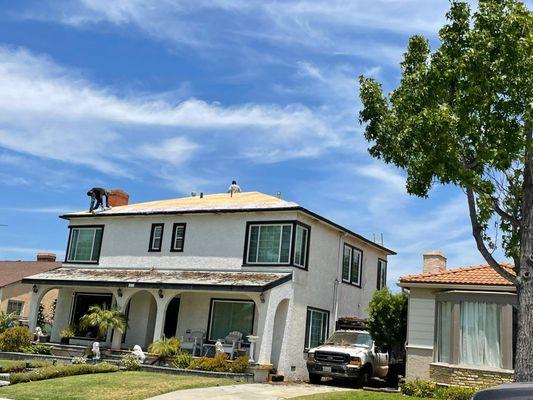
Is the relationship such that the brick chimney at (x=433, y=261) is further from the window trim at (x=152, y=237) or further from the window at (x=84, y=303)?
the window at (x=84, y=303)

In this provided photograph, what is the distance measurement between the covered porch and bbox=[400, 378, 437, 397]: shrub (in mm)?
5396

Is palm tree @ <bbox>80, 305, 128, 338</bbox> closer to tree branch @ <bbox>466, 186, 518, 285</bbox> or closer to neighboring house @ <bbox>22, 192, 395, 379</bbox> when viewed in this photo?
neighboring house @ <bbox>22, 192, 395, 379</bbox>

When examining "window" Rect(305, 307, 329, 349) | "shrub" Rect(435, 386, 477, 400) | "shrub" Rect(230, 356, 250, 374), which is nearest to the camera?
"shrub" Rect(435, 386, 477, 400)

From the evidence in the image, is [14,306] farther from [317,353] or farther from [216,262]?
[317,353]

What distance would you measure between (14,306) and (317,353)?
2620cm

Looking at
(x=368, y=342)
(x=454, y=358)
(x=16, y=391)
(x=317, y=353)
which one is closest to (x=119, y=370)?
(x=16, y=391)

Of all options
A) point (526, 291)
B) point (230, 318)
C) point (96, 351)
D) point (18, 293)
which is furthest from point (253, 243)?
point (18, 293)

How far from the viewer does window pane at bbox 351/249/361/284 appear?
93.5ft

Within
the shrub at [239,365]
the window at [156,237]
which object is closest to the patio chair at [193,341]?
the shrub at [239,365]

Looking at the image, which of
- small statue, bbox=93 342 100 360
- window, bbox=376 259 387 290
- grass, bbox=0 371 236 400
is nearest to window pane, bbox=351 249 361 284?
window, bbox=376 259 387 290

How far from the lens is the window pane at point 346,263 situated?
90.7 ft

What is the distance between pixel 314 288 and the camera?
25422mm

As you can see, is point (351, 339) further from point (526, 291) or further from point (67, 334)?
point (67, 334)

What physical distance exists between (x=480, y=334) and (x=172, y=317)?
1331 cm
